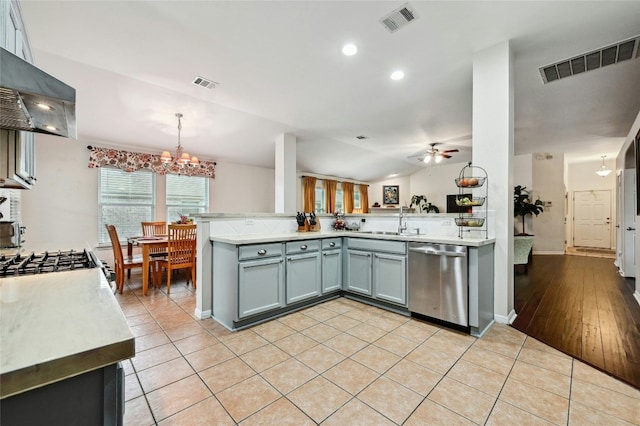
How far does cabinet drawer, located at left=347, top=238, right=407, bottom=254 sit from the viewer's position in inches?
117

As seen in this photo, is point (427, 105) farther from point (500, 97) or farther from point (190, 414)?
point (190, 414)

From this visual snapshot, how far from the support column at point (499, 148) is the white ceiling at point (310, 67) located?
0.76ft

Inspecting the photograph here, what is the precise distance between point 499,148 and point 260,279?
270cm

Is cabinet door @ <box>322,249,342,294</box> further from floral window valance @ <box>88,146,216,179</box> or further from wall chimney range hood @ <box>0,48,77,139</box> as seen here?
floral window valance @ <box>88,146,216,179</box>

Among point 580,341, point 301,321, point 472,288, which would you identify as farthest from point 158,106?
point 580,341

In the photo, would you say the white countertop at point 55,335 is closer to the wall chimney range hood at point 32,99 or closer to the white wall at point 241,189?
the wall chimney range hood at point 32,99

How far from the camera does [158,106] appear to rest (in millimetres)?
3979

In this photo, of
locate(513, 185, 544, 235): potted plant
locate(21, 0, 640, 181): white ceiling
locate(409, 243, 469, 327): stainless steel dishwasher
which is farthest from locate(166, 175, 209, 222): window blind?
locate(513, 185, 544, 235): potted plant

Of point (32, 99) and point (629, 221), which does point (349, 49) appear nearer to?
point (32, 99)

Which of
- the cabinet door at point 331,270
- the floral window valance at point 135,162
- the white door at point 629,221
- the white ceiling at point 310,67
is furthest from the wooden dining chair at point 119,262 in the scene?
the white door at point 629,221

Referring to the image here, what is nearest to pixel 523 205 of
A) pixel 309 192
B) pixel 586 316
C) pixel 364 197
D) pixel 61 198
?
pixel 586 316

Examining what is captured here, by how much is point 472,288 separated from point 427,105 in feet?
9.36

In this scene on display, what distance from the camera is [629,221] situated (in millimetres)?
4582

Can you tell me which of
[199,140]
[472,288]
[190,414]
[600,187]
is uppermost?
[199,140]
